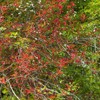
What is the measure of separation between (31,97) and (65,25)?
138 centimetres

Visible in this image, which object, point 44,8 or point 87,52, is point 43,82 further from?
point 44,8

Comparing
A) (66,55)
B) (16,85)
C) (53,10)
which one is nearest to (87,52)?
(66,55)

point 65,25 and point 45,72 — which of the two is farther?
point 65,25

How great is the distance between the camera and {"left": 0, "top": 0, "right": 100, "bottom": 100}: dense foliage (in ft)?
10.8

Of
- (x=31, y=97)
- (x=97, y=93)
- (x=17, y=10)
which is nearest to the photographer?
(x=31, y=97)

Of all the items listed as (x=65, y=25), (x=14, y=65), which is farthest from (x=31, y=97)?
(x=65, y=25)

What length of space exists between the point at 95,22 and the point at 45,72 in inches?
52.5

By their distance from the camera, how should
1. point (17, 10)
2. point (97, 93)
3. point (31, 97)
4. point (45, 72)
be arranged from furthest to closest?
point (17, 10)
point (97, 93)
point (45, 72)
point (31, 97)

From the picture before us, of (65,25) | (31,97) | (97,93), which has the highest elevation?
(65,25)

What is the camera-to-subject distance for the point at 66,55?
12.8 ft

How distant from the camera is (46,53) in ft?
12.3

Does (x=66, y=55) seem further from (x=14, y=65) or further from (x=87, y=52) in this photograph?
(x=14, y=65)

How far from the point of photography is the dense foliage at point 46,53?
3281mm

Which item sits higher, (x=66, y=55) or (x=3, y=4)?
(x=3, y=4)
